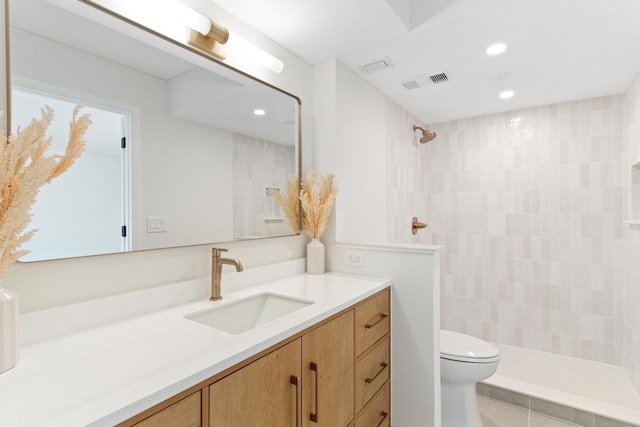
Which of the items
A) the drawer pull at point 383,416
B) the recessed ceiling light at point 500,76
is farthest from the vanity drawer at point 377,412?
the recessed ceiling light at point 500,76

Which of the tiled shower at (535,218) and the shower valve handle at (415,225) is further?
the shower valve handle at (415,225)

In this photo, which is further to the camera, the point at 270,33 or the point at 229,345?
the point at 270,33

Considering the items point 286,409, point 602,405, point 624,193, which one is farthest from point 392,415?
point 624,193

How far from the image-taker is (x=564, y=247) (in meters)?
2.77

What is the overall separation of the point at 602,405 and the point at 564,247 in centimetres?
122

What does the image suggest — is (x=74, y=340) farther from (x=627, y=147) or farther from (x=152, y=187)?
(x=627, y=147)

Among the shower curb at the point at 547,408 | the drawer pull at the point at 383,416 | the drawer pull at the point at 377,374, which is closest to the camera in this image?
the drawer pull at the point at 377,374

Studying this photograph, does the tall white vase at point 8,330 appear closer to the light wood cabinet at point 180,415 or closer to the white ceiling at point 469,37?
the light wood cabinet at point 180,415

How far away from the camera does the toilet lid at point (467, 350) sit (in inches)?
72.1

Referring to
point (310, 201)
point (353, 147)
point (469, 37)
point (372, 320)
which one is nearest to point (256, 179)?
point (310, 201)

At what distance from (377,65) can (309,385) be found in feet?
6.07

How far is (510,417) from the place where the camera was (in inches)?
82.8

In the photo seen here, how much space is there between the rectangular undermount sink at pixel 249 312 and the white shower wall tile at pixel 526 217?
139 cm

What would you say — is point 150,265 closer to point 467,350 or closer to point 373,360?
point 373,360
